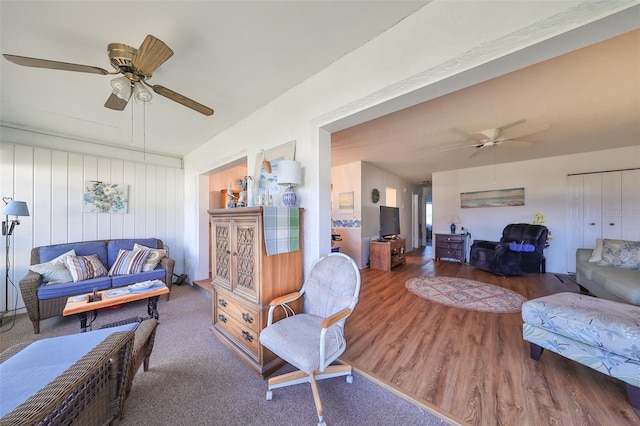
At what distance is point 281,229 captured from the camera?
1.84m

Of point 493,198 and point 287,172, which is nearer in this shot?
point 287,172

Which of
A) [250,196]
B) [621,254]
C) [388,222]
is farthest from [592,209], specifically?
[250,196]

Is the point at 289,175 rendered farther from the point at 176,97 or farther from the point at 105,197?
the point at 105,197

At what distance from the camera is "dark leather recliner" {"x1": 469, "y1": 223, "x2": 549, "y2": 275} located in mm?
4211

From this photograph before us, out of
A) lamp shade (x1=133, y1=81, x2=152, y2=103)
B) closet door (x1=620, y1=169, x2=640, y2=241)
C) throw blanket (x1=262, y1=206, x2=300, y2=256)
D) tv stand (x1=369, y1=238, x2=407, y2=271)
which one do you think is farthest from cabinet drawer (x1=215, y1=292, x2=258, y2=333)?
closet door (x1=620, y1=169, x2=640, y2=241)

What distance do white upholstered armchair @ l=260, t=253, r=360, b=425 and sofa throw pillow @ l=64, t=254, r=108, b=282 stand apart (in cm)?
303

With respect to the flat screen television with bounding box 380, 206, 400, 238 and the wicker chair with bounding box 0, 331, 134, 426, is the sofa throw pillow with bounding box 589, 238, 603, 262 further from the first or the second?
the wicker chair with bounding box 0, 331, 134, 426

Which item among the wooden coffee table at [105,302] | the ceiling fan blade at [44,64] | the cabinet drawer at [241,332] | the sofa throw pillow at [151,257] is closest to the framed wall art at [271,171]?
the cabinet drawer at [241,332]

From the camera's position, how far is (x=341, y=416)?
52.7 inches

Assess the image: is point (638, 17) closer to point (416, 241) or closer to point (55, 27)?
point (55, 27)

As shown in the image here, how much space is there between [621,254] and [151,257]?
6.99m

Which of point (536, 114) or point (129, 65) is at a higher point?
point (536, 114)

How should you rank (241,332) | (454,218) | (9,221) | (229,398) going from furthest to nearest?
(454,218) → (9,221) → (241,332) → (229,398)

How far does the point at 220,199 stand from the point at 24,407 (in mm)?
4125
